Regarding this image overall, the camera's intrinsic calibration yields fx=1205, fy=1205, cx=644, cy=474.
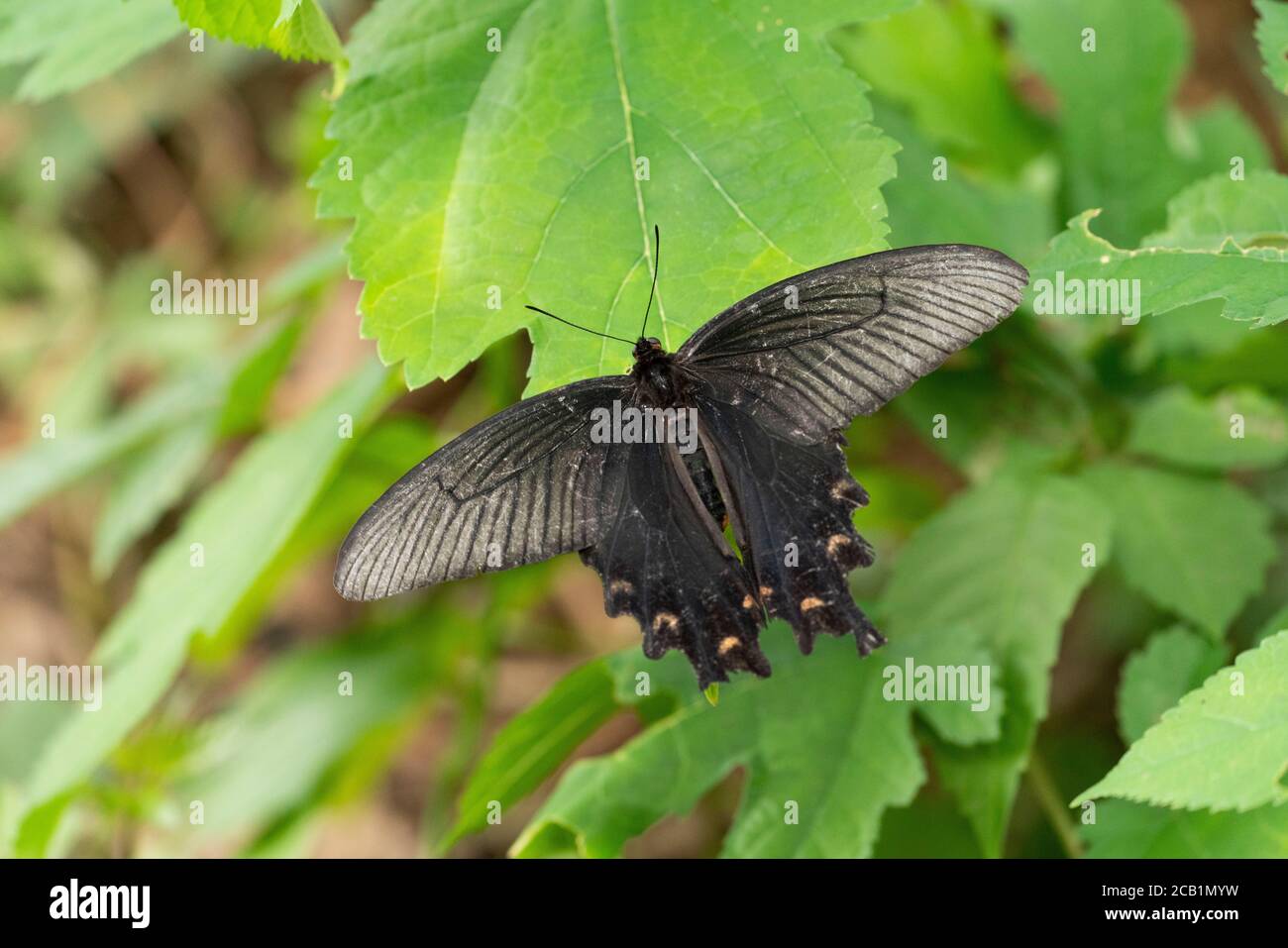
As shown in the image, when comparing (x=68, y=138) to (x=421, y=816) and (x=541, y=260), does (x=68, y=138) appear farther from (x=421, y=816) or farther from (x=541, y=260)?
(x=541, y=260)

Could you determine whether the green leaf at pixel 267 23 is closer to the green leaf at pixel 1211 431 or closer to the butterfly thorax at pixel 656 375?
the butterfly thorax at pixel 656 375

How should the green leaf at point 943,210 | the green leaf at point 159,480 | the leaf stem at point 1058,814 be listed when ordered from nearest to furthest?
the leaf stem at point 1058,814, the green leaf at point 943,210, the green leaf at point 159,480

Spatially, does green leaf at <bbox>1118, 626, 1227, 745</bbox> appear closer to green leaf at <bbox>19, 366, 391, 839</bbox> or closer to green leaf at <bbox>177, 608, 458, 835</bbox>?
green leaf at <bbox>19, 366, 391, 839</bbox>

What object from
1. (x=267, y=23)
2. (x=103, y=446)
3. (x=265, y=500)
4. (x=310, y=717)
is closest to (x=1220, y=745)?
(x=267, y=23)

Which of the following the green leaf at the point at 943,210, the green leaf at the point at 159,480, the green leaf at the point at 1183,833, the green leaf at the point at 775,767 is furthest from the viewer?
the green leaf at the point at 159,480

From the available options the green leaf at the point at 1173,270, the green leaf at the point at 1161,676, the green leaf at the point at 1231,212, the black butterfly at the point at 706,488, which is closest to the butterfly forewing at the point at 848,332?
the black butterfly at the point at 706,488
